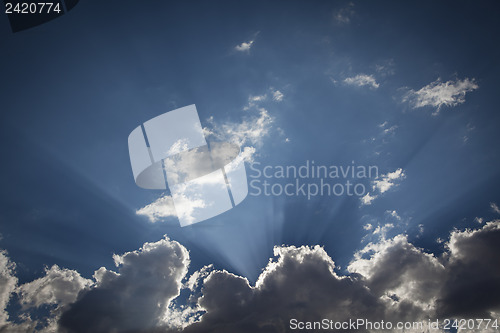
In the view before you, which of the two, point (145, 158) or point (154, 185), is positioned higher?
point (145, 158)

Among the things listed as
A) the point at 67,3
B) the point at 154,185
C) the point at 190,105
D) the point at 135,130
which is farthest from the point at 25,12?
the point at 154,185

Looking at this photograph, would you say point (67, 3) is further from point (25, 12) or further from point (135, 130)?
point (135, 130)

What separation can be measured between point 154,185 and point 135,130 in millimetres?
6146

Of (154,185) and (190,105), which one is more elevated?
(190,105)

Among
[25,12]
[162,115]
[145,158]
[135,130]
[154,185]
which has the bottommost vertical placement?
[154,185]

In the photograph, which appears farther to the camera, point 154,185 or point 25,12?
point 154,185

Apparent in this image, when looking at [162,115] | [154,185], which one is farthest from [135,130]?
[154,185]

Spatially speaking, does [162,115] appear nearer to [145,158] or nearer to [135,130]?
[135,130]

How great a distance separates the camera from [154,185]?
21031 millimetres

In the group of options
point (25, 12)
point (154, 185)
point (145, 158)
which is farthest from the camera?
point (154, 185)

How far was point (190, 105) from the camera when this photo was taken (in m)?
21.6

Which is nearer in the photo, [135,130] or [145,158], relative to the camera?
[145,158]

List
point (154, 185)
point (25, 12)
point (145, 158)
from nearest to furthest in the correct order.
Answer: point (25, 12), point (145, 158), point (154, 185)

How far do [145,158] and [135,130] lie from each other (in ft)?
13.2
